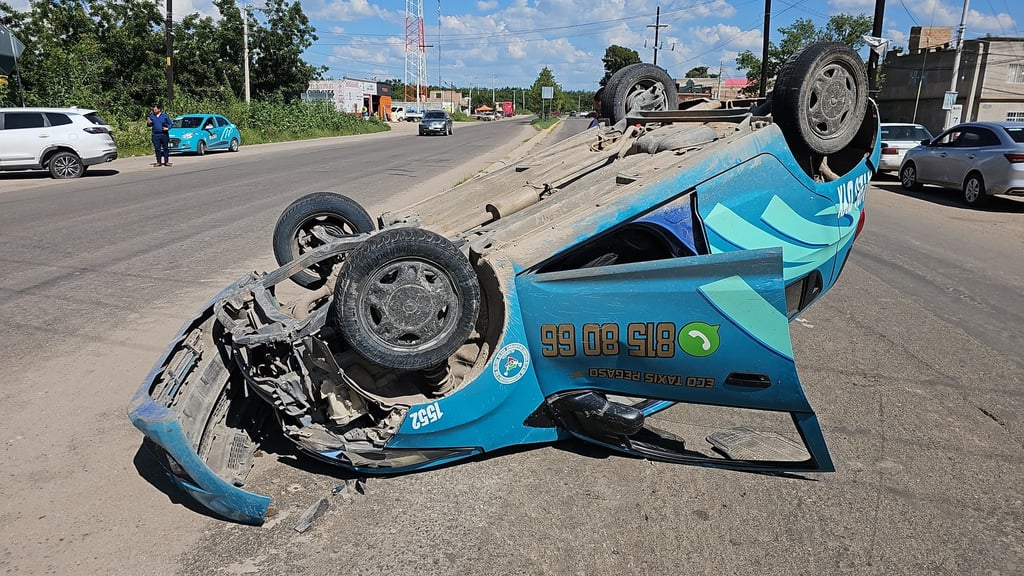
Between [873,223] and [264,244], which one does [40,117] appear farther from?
[873,223]

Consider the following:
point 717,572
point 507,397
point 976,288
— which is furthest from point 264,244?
point 976,288

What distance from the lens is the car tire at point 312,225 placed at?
4.48 m

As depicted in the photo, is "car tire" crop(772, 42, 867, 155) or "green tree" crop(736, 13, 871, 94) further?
"green tree" crop(736, 13, 871, 94)

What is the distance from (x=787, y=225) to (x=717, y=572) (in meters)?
2.12

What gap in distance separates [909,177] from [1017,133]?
2961 mm

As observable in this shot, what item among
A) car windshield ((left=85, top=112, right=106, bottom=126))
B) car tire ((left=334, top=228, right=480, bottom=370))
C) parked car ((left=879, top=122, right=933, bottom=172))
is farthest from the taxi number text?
car windshield ((left=85, top=112, right=106, bottom=126))

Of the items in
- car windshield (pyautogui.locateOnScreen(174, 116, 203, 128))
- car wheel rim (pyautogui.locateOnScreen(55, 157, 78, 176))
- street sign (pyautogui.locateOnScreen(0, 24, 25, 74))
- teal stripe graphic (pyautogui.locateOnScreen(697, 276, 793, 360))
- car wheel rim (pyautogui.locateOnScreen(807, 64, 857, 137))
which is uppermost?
street sign (pyautogui.locateOnScreen(0, 24, 25, 74))

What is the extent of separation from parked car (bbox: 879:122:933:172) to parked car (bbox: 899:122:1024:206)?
8.63 feet

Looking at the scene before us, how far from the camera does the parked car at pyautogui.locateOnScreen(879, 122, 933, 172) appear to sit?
17.8m

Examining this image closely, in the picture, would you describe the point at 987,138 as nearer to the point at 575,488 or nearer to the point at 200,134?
the point at 575,488

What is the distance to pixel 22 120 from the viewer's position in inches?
653

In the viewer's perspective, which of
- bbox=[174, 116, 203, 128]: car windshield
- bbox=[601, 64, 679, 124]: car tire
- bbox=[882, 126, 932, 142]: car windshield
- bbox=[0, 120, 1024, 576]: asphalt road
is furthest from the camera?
bbox=[174, 116, 203, 128]: car windshield

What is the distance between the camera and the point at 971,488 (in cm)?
334

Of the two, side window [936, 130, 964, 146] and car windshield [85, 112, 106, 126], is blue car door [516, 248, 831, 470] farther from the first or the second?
car windshield [85, 112, 106, 126]
